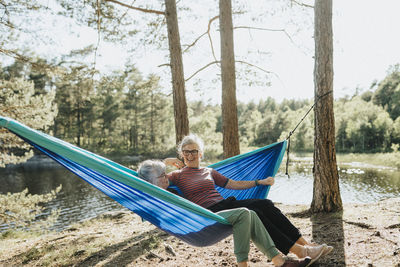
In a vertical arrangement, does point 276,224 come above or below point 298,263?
above

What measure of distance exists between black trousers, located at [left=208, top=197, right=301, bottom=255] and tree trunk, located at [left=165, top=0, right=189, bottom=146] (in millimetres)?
2017

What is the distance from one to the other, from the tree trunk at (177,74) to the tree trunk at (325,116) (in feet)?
5.16

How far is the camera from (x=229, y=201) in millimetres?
1682

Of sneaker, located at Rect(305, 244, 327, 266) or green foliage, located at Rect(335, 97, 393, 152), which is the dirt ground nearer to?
sneaker, located at Rect(305, 244, 327, 266)

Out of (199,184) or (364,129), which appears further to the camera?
A: (364,129)

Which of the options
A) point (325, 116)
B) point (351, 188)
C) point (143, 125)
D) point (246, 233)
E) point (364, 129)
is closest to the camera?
point (246, 233)

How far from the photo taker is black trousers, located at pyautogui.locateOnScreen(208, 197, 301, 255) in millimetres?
1530

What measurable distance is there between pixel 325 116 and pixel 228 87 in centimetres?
128

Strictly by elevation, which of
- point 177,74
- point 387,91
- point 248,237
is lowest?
point 248,237

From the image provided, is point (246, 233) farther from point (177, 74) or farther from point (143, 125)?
point (143, 125)

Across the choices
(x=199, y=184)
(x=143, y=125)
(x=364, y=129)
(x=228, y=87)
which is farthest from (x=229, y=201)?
(x=364, y=129)

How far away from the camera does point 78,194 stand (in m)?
10.2

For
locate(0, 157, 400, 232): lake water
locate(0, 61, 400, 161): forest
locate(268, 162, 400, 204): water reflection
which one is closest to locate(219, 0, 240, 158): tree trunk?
locate(0, 157, 400, 232): lake water

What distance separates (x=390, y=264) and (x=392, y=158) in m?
16.8
